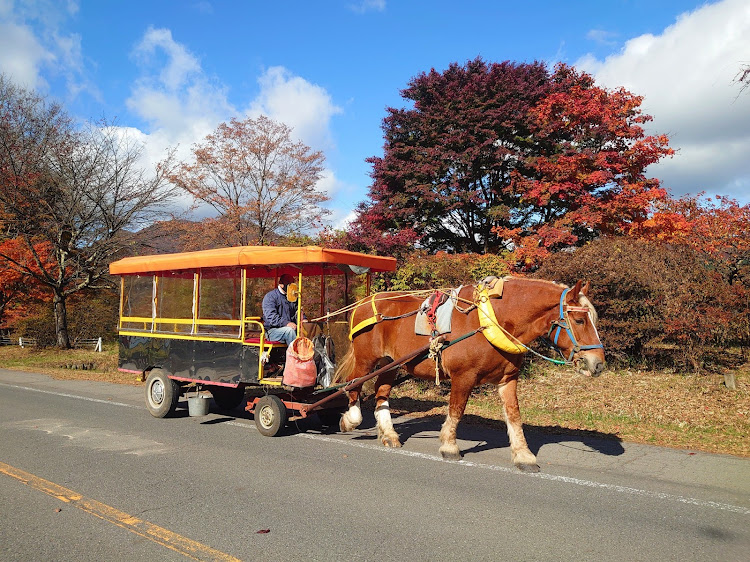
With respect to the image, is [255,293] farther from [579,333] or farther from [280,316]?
[579,333]

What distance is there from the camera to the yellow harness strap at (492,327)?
19.8 ft

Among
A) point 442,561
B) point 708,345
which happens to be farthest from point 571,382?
point 442,561

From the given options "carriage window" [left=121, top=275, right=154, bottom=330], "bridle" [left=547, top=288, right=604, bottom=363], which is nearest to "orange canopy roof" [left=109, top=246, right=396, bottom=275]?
"carriage window" [left=121, top=275, right=154, bottom=330]

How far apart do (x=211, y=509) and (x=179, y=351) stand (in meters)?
4.49

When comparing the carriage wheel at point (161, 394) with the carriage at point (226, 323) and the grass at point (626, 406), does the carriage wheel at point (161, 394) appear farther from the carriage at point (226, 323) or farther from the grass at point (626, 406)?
the grass at point (626, 406)

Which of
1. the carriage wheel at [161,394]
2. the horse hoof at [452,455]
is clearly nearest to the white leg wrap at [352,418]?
the horse hoof at [452,455]

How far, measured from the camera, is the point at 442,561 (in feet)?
12.4

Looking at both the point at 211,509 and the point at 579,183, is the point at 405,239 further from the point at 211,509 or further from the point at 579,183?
the point at 211,509

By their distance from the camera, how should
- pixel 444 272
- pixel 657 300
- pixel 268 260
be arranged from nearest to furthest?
pixel 268 260 < pixel 657 300 < pixel 444 272

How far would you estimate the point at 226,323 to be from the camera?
27.3 feet

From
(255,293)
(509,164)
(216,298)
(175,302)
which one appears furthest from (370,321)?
(509,164)

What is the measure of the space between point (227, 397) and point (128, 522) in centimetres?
528

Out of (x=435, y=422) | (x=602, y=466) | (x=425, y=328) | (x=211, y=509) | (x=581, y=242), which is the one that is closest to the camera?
(x=211, y=509)

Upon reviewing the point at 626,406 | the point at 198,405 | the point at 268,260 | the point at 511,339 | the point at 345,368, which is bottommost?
the point at 626,406
